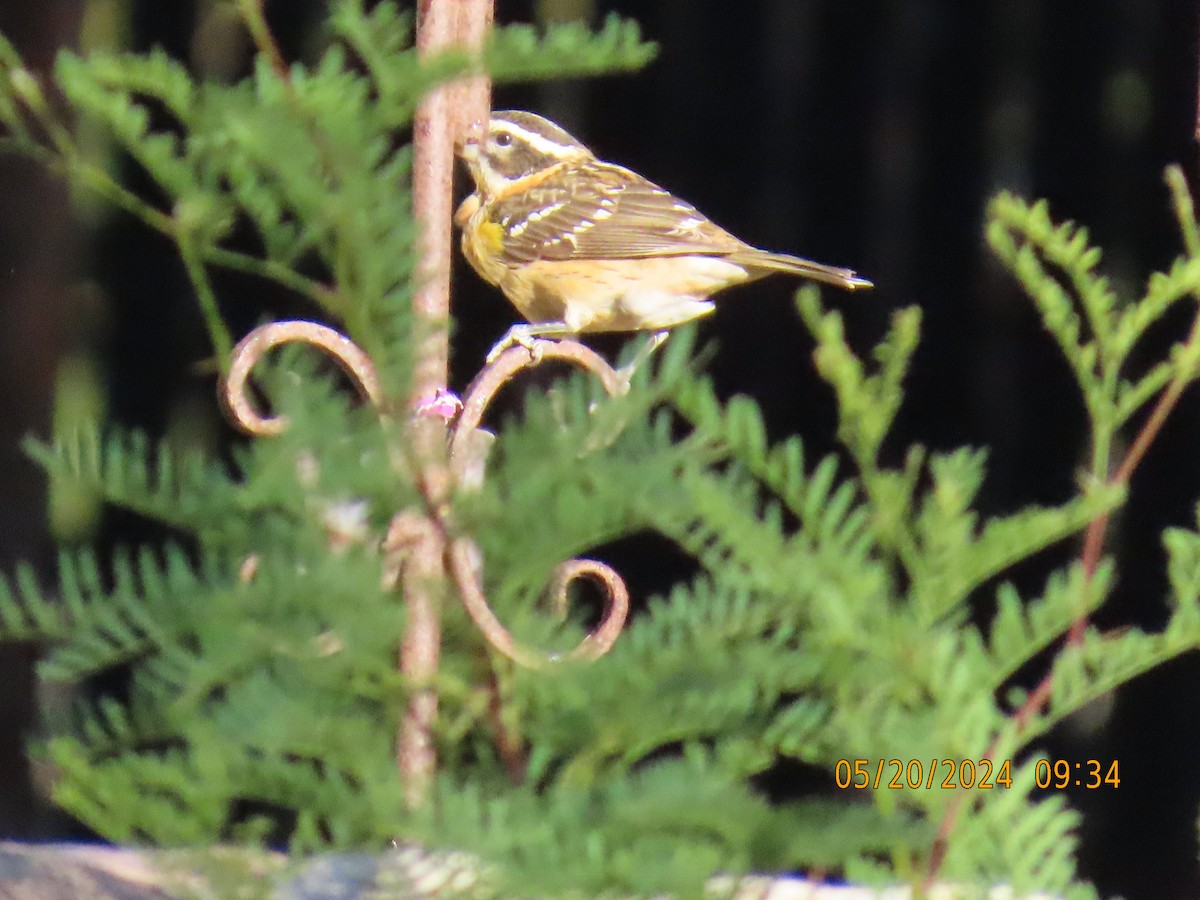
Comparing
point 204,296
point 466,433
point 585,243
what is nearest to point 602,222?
point 585,243

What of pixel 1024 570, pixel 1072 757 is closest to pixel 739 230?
pixel 1024 570

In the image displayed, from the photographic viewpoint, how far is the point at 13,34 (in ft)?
9.71

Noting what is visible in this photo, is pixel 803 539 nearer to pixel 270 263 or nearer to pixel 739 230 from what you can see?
pixel 270 263

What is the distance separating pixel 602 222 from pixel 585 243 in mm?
135

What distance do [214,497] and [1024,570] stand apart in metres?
2.51

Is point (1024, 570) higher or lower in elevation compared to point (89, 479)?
lower
